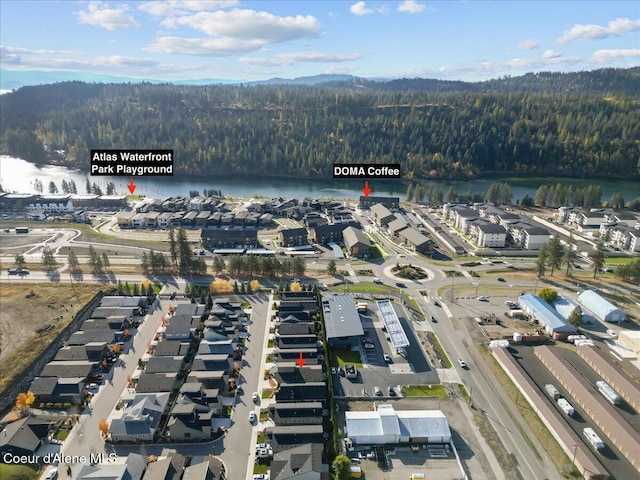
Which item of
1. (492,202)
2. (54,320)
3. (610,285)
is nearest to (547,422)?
(610,285)

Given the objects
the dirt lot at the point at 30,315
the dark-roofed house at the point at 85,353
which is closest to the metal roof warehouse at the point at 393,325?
the dark-roofed house at the point at 85,353

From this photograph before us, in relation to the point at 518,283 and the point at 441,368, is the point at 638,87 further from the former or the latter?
the point at 441,368

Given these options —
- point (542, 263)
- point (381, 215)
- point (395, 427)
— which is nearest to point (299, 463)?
point (395, 427)

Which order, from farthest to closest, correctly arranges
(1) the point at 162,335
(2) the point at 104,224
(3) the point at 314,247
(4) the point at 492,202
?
(4) the point at 492,202
(2) the point at 104,224
(3) the point at 314,247
(1) the point at 162,335

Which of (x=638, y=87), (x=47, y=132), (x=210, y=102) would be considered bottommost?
(x=47, y=132)

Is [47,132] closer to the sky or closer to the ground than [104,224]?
closer to the sky

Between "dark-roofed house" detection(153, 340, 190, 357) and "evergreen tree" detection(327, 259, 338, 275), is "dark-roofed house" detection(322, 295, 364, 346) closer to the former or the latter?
"evergreen tree" detection(327, 259, 338, 275)

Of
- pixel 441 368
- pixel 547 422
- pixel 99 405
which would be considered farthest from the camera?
pixel 441 368
